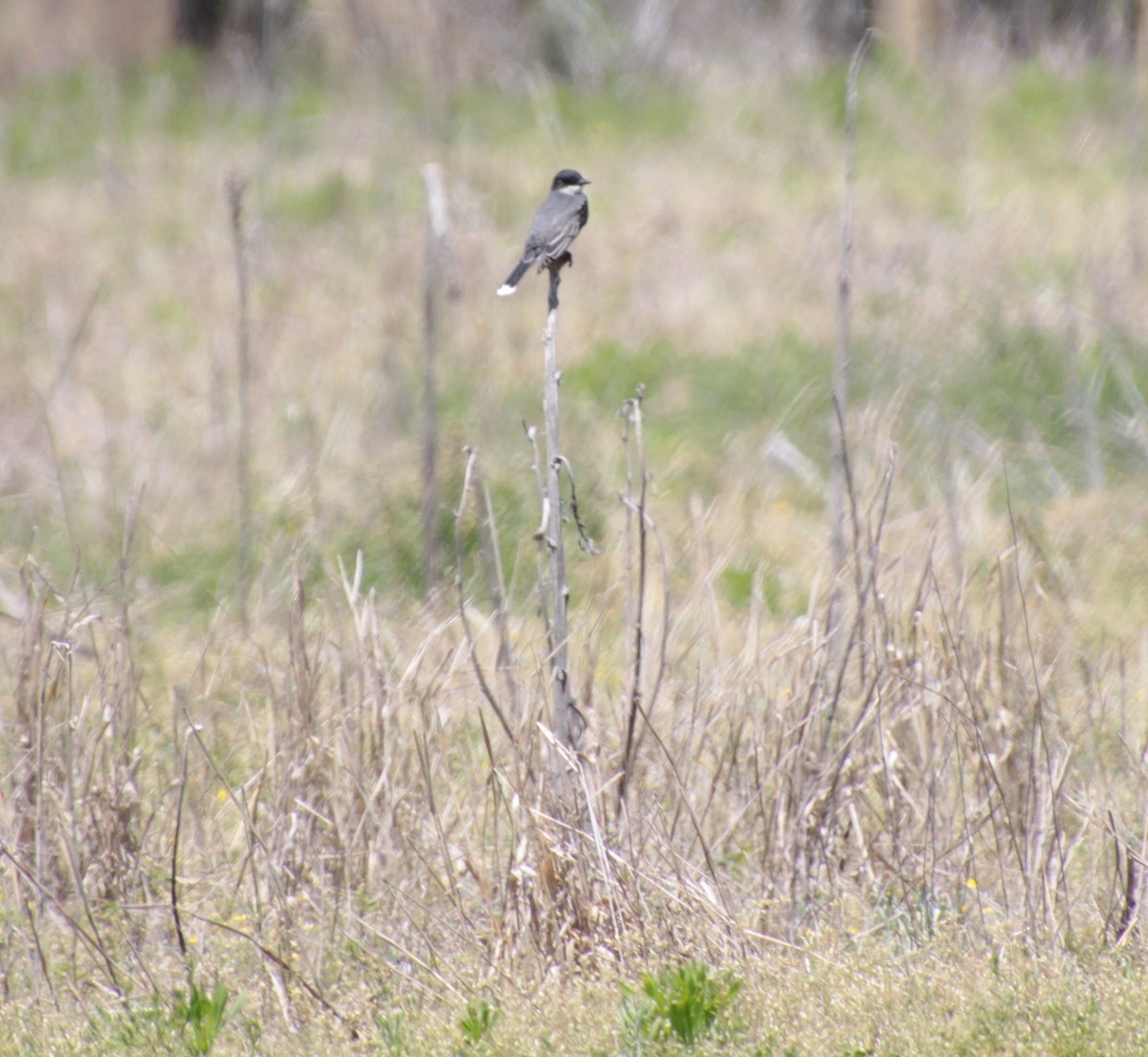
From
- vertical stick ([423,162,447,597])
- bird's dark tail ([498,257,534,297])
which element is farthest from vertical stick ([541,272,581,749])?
vertical stick ([423,162,447,597])

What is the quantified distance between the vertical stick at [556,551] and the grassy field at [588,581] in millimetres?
109

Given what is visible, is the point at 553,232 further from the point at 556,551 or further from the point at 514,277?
the point at 556,551

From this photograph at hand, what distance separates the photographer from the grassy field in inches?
125

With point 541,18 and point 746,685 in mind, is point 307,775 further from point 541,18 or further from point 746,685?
point 541,18

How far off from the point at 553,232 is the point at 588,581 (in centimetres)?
274

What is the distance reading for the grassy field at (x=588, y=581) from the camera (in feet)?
10.4

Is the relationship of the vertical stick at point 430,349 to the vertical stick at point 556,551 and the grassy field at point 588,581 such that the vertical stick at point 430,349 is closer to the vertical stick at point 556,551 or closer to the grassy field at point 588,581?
the grassy field at point 588,581

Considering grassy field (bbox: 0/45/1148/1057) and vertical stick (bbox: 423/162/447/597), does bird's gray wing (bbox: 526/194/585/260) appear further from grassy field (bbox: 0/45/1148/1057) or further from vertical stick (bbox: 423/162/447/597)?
vertical stick (bbox: 423/162/447/597)

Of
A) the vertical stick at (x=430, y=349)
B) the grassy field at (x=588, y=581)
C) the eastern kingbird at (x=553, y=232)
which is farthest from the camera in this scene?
the vertical stick at (x=430, y=349)

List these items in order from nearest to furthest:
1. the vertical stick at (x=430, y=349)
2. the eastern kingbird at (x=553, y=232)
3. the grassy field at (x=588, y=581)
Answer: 1. the grassy field at (x=588, y=581)
2. the eastern kingbird at (x=553, y=232)
3. the vertical stick at (x=430, y=349)

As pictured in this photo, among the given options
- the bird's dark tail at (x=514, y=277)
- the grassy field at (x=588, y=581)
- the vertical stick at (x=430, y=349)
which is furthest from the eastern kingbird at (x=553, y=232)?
the vertical stick at (x=430, y=349)

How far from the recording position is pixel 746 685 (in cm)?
366

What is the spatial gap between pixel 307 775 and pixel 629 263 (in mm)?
6698

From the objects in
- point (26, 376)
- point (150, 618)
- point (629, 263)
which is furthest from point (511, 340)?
point (150, 618)
